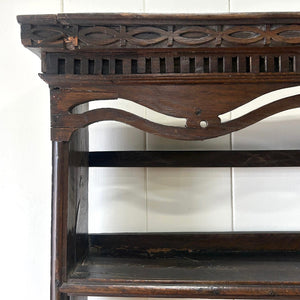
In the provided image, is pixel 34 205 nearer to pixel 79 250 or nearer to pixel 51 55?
pixel 79 250

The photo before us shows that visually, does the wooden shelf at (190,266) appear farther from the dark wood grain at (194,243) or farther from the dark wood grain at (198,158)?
the dark wood grain at (198,158)

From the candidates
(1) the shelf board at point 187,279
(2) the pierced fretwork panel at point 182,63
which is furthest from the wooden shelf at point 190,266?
(2) the pierced fretwork panel at point 182,63

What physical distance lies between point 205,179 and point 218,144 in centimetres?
7

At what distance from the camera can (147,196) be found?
0.58m

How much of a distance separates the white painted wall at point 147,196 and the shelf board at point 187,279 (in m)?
0.11

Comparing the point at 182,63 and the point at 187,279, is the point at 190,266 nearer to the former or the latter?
the point at 187,279

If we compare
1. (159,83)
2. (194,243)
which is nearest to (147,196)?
(194,243)

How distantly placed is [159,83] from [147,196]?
0.83ft

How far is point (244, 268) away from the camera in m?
0.45

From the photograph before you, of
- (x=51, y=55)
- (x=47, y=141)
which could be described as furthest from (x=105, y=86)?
(x=47, y=141)

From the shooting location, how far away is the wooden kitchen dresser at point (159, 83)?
0.37m

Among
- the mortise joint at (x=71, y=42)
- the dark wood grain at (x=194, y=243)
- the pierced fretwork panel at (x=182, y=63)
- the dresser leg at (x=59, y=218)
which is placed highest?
the mortise joint at (x=71, y=42)

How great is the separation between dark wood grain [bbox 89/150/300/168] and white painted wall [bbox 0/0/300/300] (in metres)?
0.03

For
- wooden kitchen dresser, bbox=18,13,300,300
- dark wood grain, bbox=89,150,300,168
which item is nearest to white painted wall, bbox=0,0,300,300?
dark wood grain, bbox=89,150,300,168
